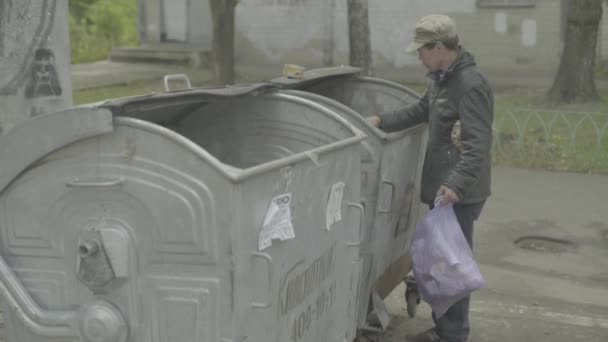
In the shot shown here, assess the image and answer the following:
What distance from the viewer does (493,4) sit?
53.4ft

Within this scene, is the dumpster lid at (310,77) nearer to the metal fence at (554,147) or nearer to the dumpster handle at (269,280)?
the dumpster handle at (269,280)

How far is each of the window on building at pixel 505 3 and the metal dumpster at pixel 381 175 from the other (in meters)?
11.6

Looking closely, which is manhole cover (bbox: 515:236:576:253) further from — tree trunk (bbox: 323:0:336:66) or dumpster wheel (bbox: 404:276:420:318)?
tree trunk (bbox: 323:0:336:66)

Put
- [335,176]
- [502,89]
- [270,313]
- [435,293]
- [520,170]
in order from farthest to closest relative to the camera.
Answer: [502,89], [520,170], [435,293], [335,176], [270,313]

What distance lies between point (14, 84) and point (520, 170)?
6363mm

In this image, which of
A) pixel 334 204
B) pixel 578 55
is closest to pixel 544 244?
pixel 334 204

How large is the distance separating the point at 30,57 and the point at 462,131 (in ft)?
9.00

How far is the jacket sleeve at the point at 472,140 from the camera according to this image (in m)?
4.20

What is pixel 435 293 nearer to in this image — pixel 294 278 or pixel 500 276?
pixel 294 278

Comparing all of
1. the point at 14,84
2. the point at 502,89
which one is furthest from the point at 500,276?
the point at 502,89

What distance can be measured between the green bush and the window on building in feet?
40.2

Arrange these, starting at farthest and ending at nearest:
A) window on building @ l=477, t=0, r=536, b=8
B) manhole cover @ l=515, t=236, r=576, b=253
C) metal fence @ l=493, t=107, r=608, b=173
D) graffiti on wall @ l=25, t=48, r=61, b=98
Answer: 1. window on building @ l=477, t=0, r=536, b=8
2. metal fence @ l=493, t=107, r=608, b=173
3. manhole cover @ l=515, t=236, r=576, b=253
4. graffiti on wall @ l=25, t=48, r=61, b=98

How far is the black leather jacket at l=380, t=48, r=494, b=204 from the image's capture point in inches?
166

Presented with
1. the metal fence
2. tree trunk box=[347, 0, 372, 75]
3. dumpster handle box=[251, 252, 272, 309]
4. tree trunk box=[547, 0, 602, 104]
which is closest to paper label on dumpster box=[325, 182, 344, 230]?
dumpster handle box=[251, 252, 272, 309]
